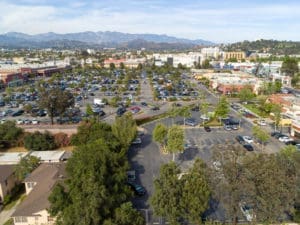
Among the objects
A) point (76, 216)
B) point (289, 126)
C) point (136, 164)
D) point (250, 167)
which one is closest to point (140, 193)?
point (136, 164)

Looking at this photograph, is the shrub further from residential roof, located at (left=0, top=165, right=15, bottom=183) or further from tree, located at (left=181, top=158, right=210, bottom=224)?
tree, located at (left=181, top=158, right=210, bottom=224)

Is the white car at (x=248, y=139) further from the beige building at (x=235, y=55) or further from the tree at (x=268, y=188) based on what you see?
the beige building at (x=235, y=55)

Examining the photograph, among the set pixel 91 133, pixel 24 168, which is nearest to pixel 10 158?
pixel 24 168

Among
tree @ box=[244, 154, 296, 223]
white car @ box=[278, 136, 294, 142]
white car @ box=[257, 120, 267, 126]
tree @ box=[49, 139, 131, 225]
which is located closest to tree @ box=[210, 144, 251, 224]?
tree @ box=[244, 154, 296, 223]

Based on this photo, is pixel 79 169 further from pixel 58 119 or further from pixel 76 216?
pixel 58 119

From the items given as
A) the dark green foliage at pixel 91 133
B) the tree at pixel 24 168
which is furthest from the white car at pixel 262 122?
the tree at pixel 24 168
